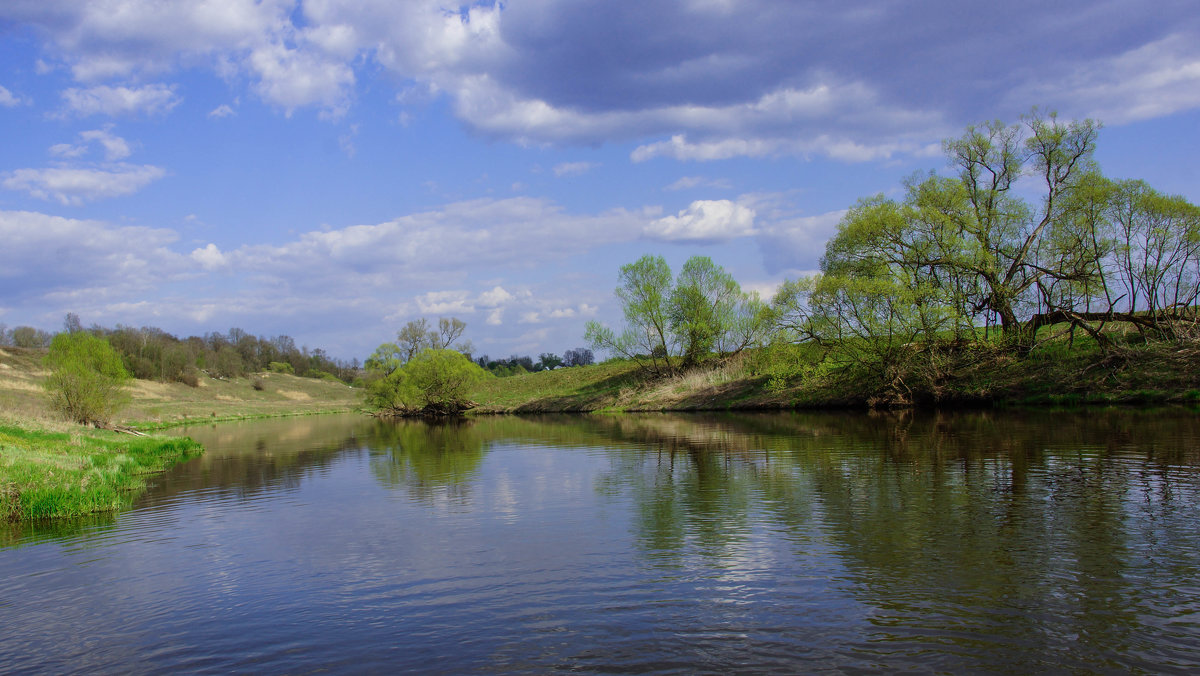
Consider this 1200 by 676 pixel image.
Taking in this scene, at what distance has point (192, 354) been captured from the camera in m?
116

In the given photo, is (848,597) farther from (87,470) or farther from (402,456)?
(402,456)

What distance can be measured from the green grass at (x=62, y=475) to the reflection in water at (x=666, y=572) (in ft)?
4.34

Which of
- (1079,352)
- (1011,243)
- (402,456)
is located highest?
(1011,243)

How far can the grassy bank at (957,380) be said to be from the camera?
31.5 m

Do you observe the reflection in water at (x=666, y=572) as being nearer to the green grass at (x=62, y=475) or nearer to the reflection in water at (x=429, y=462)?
the reflection in water at (x=429, y=462)

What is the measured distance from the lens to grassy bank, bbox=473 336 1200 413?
31.5m

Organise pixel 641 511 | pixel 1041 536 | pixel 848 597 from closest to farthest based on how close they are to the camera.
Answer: pixel 848 597, pixel 1041 536, pixel 641 511

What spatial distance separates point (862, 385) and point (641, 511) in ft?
103

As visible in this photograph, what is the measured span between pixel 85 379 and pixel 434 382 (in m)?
30.6

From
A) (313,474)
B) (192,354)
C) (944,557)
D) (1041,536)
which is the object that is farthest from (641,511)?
(192,354)

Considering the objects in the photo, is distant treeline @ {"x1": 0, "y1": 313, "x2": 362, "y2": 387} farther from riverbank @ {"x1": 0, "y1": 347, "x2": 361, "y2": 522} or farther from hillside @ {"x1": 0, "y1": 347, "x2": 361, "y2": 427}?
riverbank @ {"x1": 0, "y1": 347, "x2": 361, "y2": 522}

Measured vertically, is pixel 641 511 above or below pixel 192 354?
below

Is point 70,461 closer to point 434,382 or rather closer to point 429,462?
point 429,462

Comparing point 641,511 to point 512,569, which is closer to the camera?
point 512,569
